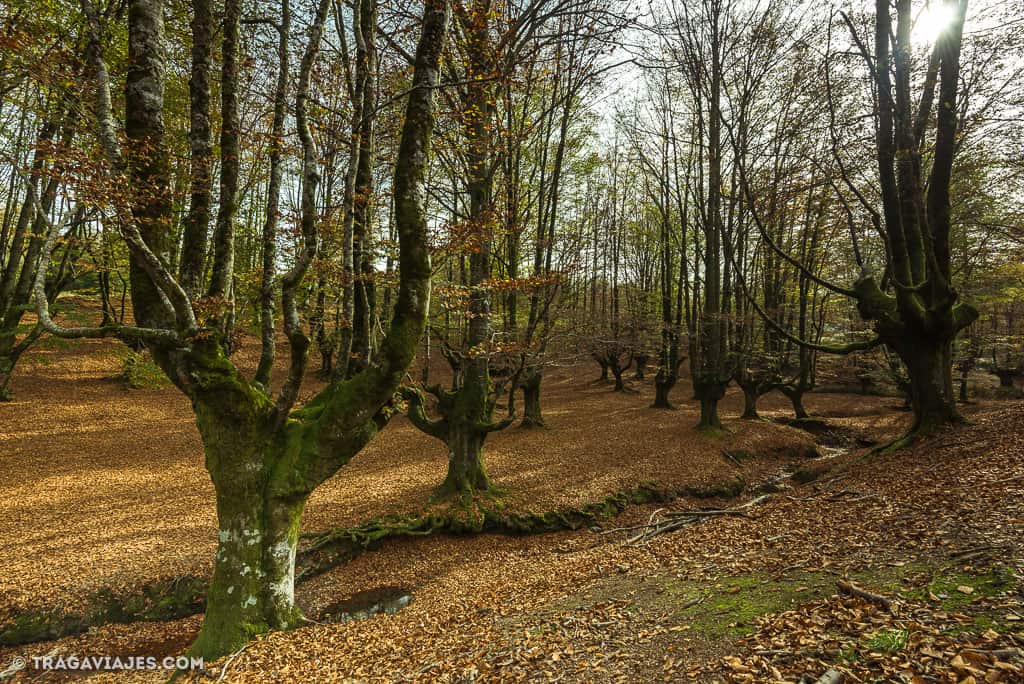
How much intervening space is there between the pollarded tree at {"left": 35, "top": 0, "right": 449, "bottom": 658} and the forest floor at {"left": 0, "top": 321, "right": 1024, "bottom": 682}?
2.38ft

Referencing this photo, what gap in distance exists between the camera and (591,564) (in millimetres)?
6273

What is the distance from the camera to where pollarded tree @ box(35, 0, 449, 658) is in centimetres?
481

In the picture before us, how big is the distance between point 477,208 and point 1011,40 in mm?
12105

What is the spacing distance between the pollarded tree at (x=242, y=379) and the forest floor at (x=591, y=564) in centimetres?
73

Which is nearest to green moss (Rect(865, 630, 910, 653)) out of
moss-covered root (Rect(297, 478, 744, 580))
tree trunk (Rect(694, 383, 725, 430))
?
moss-covered root (Rect(297, 478, 744, 580))

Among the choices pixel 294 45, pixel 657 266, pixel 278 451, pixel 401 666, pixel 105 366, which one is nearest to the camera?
pixel 401 666

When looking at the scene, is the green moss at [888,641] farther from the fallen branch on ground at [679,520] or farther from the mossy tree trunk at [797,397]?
the mossy tree trunk at [797,397]

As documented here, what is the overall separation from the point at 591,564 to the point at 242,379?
17.5 feet

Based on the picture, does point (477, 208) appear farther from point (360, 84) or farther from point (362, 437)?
point (362, 437)

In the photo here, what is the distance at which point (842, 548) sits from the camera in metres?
4.26

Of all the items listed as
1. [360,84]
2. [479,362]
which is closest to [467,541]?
[479,362]

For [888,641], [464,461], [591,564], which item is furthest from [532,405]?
[888,641]

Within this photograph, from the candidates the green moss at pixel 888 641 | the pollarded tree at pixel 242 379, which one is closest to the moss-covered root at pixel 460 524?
the pollarded tree at pixel 242 379

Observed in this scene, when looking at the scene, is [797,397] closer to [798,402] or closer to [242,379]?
[798,402]
